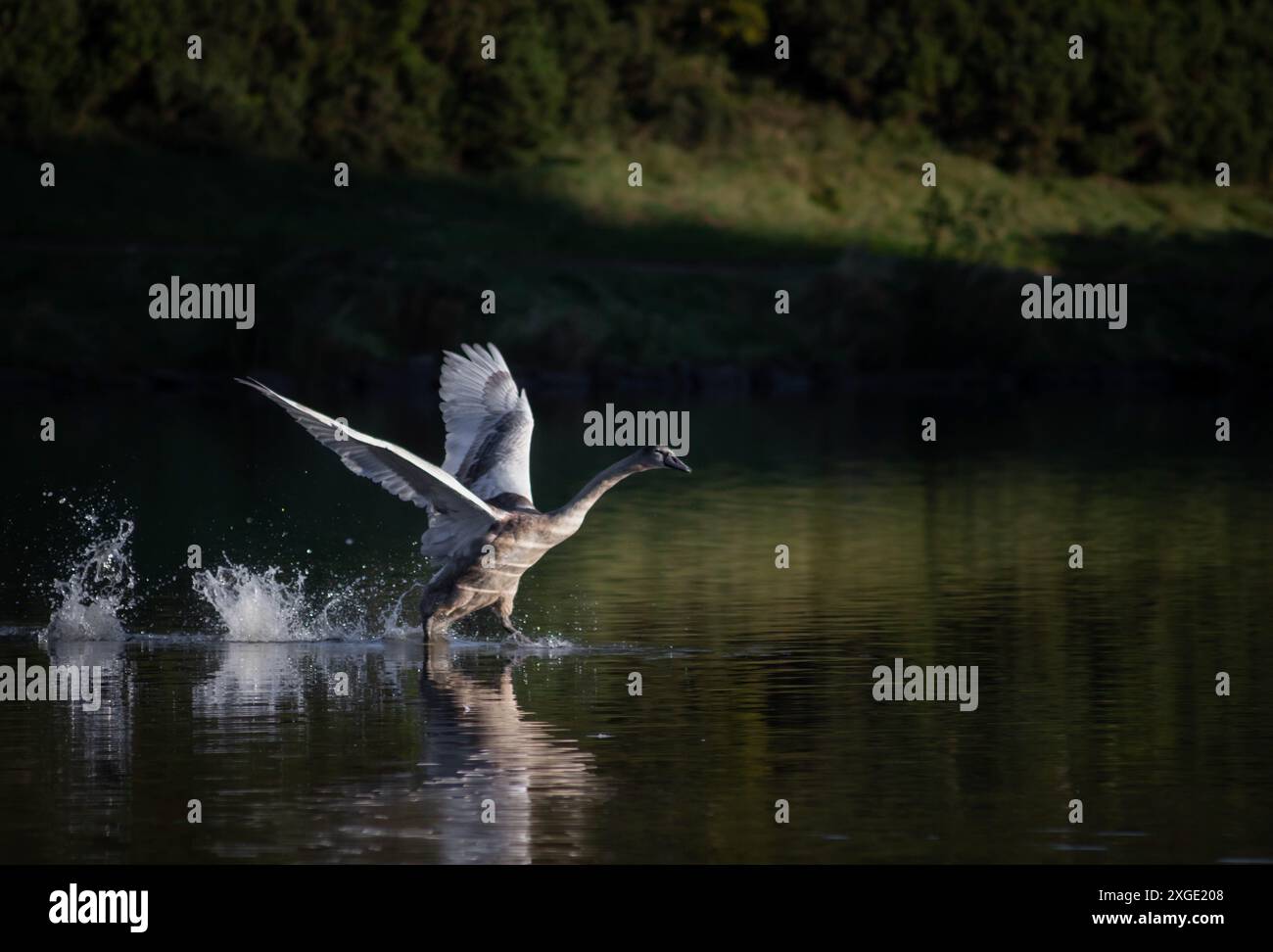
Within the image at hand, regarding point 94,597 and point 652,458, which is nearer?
point 652,458

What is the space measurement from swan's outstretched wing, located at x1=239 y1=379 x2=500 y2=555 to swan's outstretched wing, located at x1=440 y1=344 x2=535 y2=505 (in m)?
0.66

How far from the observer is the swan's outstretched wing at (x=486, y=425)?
19656mm

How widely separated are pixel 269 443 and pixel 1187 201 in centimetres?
4500

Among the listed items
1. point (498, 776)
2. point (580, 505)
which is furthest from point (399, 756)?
point (580, 505)

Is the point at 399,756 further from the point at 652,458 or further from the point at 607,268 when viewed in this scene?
the point at 607,268

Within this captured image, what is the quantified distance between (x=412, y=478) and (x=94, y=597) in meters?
4.03

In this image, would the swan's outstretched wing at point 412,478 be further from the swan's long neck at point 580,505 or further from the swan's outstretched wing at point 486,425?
the swan's outstretched wing at point 486,425

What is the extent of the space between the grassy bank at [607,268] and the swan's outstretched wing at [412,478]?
35.3 m

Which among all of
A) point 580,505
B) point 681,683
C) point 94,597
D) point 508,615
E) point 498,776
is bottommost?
point 498,776

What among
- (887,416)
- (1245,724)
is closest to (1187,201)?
(887,416)

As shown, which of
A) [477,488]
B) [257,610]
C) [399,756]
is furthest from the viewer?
[257,610]

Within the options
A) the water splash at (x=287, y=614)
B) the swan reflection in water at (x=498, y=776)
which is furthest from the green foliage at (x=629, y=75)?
the swan reflection in water at (x=498, y=776)

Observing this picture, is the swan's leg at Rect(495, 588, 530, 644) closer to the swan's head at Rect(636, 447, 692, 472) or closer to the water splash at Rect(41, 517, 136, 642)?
the swan's head at Rect(636, 447, 692, 472)

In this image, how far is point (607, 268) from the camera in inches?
2391
